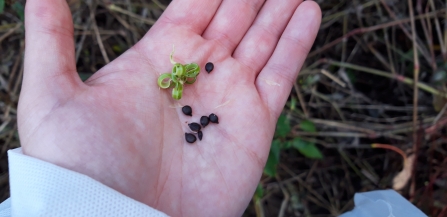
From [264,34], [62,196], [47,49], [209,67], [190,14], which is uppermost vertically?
[264,34]

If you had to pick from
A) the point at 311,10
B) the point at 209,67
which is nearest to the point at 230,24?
the point at 209,67

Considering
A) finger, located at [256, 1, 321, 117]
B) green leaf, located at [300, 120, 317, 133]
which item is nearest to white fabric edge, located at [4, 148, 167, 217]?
finger, located at [256, 1, 321, 117]

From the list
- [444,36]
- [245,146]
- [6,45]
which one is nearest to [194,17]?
[245,146]

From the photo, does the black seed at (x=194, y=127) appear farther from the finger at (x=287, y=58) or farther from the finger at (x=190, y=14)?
the finger at (x=190, y=14)

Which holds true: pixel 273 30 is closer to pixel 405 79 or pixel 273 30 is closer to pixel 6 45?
pixel 405 79

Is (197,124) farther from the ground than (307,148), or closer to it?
farther from the ground

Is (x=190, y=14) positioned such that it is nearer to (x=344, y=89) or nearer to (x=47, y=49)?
(x=47, y=49)
